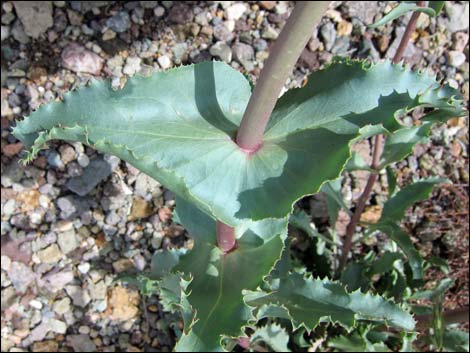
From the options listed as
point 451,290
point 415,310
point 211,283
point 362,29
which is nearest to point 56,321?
point 211,283

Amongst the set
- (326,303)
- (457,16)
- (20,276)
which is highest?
(457,16)

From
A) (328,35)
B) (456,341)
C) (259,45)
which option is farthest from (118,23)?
(456,341)

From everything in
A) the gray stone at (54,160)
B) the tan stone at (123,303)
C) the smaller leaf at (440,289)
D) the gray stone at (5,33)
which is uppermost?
the gray stone at (5,33)

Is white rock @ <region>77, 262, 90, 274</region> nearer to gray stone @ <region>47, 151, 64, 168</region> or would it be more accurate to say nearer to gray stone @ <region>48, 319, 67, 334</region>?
gray stone @ <region>48, 319, 67, 334</region>

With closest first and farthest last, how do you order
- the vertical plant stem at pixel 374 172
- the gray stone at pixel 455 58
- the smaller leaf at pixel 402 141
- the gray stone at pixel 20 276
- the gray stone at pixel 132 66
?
the vertical plant stem at pixel 374 172 < the smaller leaf at pixel 402 141 < the gray stone at pixel 20 276 < the gray stone at pixel 132 66 < the gray stone at pixel 455 58

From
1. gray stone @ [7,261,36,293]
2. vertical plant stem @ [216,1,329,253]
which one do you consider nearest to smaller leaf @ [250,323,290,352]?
gray stone @ [7,261,36,293]

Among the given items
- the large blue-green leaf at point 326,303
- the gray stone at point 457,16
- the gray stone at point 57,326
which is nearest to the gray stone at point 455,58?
the gray stone at point 457,16

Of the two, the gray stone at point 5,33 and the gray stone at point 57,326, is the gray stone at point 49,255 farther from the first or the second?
the gray stone at point 5,33

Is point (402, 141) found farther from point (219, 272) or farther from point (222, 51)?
point (222, 51)
